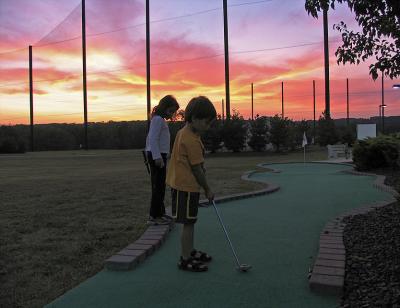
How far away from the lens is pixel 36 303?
333 centimetres

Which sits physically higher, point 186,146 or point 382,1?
point 382,1

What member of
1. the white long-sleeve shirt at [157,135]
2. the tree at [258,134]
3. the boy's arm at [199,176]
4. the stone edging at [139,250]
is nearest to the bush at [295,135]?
the tree at [258,134]

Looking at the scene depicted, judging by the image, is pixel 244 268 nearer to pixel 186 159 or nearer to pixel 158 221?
pixel 186 159

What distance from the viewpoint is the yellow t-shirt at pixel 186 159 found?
12.9ft

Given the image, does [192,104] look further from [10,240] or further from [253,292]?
[10,240]

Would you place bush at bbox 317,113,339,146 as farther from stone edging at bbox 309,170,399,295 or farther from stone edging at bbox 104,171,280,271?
stone edging at bbox 104,171,280,271

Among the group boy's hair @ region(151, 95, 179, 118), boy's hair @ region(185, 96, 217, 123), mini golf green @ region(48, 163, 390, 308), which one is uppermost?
boy's hair @ region(151, 95, 179, 118)

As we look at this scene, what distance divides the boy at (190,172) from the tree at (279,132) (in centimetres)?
3037

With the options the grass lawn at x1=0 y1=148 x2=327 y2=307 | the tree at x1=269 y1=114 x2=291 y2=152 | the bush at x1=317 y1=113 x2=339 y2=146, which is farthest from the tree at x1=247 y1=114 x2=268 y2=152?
the grass lawn at x1=0 y1=148 x2=327 y2=307

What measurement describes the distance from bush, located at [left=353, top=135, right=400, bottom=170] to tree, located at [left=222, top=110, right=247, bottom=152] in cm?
2093

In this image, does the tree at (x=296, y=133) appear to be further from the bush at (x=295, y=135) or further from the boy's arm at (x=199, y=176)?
the boy's arm at (x=199, y=176)

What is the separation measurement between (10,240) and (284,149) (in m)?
30.7

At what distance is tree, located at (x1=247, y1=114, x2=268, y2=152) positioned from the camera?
3422cm

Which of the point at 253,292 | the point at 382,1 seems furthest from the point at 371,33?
the point at 253,292
